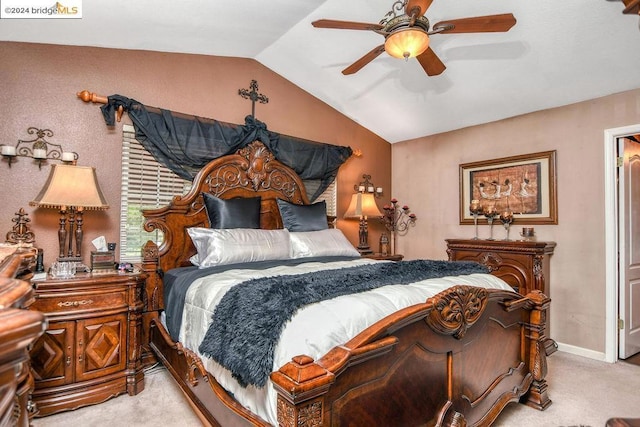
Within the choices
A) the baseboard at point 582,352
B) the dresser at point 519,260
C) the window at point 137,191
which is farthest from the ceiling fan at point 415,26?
the baseboard at point 582,352

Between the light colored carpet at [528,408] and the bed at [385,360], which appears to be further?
the light colored carpet at [528,408]

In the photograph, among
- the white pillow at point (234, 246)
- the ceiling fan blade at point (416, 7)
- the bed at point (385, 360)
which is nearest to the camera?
the bed at point (385, 360)

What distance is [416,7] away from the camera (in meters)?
1.88

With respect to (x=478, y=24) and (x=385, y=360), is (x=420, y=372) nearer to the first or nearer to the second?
(x=385, y=360)

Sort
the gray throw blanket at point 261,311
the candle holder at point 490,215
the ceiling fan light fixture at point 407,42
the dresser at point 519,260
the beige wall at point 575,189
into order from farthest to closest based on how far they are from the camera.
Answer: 1. the candle holder at point 490,215
2. the dresser at point 519,260
3. the beige wall at point 575,189
4. the ceiling fan light fixture at point 407,42
5. the gray throw blanket at point 261,311

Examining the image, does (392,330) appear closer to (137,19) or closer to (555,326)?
(137,19)

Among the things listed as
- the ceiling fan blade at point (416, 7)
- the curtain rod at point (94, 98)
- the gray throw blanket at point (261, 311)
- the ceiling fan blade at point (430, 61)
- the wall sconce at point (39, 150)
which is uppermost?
the ceiling fan blade at point (416, 7)

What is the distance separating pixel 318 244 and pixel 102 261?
5.77 feet

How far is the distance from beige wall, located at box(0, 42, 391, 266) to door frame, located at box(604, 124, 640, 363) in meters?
3.39

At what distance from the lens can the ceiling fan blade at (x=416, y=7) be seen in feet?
6.10

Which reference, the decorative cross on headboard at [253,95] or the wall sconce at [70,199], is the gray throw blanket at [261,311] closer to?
the wall sconce at [70,199]

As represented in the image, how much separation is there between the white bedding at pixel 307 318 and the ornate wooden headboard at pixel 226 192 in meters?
0.96

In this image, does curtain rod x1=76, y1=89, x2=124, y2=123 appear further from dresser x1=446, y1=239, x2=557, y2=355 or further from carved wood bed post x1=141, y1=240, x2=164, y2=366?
dresser x1=446, y1=239, x2=557, y2=355

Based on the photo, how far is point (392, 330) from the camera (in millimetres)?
1414
